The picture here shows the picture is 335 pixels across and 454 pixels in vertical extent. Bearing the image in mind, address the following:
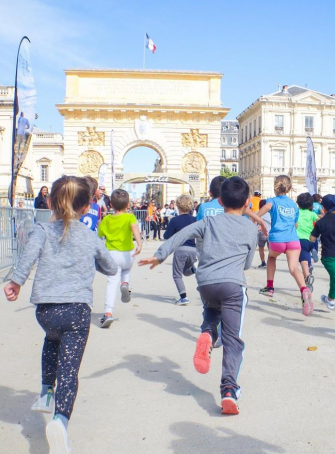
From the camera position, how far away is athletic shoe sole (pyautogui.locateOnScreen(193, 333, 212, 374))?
400 cm

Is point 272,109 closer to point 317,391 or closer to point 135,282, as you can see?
point 135,282

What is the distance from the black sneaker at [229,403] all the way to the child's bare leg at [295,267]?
3954 millimetres

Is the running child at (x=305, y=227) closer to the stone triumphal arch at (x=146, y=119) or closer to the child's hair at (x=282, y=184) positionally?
the child's hair at (x=282, y=184)

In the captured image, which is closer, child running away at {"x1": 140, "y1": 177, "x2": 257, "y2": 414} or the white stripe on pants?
child running away at {"x1": 140, "y1": 177, "x2": 257, "y2": 414}

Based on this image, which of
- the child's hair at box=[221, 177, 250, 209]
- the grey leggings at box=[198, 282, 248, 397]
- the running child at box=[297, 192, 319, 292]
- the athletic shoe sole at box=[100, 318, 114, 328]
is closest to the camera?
the grey leggings at box=[198, 282, 248, 397]

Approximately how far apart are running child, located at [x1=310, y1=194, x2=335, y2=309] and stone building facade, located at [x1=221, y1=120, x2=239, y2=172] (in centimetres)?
9306

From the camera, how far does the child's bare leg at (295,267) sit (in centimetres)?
779

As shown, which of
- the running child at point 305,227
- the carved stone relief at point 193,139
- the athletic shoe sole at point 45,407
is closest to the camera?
the athletic shoe sole at point 45,407

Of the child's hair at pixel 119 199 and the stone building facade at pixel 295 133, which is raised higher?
the stone building facade at pixel 295 133

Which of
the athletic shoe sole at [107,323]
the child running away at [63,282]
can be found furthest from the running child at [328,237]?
the child running away at [63,282]

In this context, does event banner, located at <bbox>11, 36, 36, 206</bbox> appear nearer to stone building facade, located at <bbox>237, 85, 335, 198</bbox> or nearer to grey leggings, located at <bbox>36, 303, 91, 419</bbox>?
grey leggings, located at <bbox>36, 303, 91, 419</bbox>

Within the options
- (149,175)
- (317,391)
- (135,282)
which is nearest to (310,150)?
(135,282)

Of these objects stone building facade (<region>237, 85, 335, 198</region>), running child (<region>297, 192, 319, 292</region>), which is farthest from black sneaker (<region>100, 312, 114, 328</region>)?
stone building facade (<region>237, 85, 335, 198</region>)

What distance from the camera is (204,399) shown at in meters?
4.36
